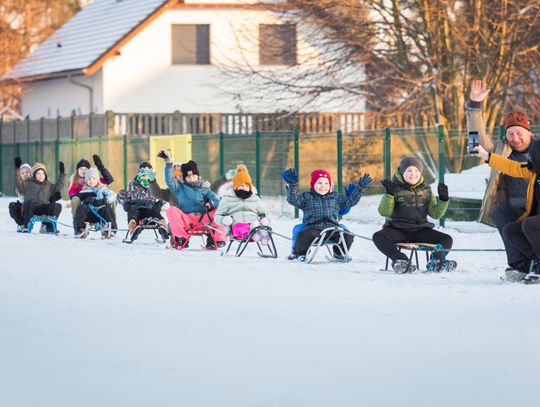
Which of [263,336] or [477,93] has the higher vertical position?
[477,93]

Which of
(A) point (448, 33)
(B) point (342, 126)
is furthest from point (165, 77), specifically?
(A) point (448, 33)

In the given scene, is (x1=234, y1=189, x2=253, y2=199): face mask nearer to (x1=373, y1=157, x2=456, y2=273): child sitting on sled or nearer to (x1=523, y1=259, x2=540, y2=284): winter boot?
(x1=373, y1=157, x2=456, y2=273): child sitting on sled

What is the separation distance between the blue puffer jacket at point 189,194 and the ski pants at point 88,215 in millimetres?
2837

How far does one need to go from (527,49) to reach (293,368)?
75.5ft

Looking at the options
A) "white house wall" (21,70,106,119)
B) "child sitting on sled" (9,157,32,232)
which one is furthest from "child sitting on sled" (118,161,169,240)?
"white house wall" (21,70,106,119)

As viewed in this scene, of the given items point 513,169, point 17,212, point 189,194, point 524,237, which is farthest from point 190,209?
point 513,169

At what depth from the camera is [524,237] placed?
46.5ft

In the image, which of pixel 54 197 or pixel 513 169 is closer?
pixel 513 169

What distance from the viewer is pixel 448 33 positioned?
3183 cm

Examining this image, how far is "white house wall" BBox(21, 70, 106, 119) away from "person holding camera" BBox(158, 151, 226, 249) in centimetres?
2686

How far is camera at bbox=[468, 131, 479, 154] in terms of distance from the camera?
524 inches

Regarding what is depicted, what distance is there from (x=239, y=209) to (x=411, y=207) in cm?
349

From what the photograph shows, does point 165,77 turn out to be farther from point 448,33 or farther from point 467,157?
point 467,157

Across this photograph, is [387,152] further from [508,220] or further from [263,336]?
[263,336]
